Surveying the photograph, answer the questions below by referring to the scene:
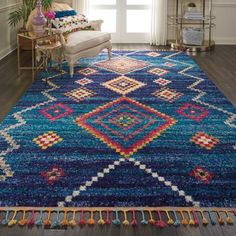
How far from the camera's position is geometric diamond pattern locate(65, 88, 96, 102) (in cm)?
389

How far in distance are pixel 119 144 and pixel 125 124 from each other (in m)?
0.40

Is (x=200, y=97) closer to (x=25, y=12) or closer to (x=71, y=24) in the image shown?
(x=71, y=24)

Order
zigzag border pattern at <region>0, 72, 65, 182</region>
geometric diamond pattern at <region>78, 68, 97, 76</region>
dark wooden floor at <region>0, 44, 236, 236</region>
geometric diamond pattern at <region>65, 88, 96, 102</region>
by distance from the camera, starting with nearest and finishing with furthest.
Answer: dark wooden floor at <region>0, 44, 236, 236</region> → zigzag border pattern at <region>0, 72, 65, 182</region> → geometric diamond pattern at <region>65, 88, 96, 102</region> → geometric diamond pattern at <region>78, 68, 97, 76</region>

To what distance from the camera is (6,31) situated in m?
5.75

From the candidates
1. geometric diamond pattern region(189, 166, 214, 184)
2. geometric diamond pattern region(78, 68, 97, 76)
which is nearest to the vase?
geometric diamond pattern region(78, 68, 97, 76)

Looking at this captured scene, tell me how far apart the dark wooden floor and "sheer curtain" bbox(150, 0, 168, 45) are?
219 mm

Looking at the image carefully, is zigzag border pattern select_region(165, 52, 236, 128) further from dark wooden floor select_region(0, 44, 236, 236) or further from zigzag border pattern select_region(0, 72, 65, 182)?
zigzag border pattern select_region(0, 72, 65, 182)

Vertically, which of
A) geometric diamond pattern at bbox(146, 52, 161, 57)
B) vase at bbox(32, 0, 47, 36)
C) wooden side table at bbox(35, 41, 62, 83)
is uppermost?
vase at bbox(32, 0, 47, 36)

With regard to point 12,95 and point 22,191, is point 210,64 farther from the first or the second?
point 22,191

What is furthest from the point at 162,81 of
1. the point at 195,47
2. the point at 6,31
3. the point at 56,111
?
the point at 6,31

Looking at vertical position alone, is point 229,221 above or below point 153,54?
below

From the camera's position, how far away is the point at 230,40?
21.8 feet

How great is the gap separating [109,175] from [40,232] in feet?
2.10

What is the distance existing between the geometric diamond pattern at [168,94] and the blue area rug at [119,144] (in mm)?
10
